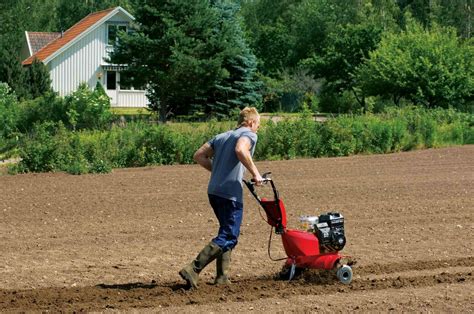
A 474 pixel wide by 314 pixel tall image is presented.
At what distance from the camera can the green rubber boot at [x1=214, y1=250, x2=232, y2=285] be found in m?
8.64

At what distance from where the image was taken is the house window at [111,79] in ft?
178

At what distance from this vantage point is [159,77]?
116ft

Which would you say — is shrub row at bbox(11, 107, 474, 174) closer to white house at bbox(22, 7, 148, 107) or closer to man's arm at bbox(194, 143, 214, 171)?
man's arm at bbox(194, 143, 214, 171)

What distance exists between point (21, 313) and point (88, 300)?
0.70 meters

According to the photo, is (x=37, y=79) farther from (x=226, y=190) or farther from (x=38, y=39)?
(x=226, y=190)

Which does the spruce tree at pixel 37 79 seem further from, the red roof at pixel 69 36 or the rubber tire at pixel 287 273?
the rubber tire at pixel 287 273

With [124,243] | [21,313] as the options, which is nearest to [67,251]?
[124,243]

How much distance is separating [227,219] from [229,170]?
0.48m

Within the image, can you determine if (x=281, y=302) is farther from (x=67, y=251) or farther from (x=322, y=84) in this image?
(x=322, y=84)

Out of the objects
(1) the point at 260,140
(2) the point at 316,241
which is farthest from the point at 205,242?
(1) the point at 260,140

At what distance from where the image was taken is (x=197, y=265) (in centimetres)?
848

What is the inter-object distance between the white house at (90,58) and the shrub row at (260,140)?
2781 centimetres

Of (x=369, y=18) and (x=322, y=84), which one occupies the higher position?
(x=369, y=18)

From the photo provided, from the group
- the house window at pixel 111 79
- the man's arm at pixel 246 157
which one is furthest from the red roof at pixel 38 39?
the man's arm at pixel 246 157
